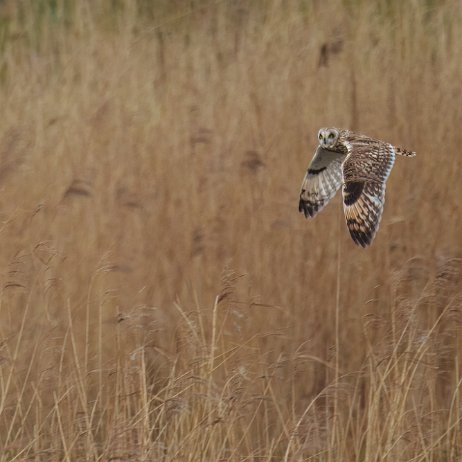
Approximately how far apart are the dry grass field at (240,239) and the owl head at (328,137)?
0.34 metres

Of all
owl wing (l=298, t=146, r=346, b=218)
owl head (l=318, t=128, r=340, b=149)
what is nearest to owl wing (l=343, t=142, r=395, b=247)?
owl head (l=318, t=128, r=340, b=149)

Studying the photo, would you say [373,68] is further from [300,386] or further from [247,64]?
[300,386]

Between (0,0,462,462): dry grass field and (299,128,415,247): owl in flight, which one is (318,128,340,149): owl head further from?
(0,0,462,462): dry grass field

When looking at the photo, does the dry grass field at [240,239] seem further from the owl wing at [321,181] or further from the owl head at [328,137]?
the owl head at [328,137]

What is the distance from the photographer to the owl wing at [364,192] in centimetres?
310

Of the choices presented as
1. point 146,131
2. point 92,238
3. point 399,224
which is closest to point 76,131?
point 146,131

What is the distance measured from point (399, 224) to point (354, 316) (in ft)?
1.19

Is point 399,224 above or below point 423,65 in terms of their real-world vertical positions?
below

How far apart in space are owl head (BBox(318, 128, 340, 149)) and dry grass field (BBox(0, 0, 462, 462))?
0.34 meters

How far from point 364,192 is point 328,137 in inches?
12.3

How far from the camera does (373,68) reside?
15.6 feet

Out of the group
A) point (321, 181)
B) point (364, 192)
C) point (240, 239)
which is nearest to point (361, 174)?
point (364, 192)

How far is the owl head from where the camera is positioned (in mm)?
3387

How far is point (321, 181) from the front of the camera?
364 centimetres
